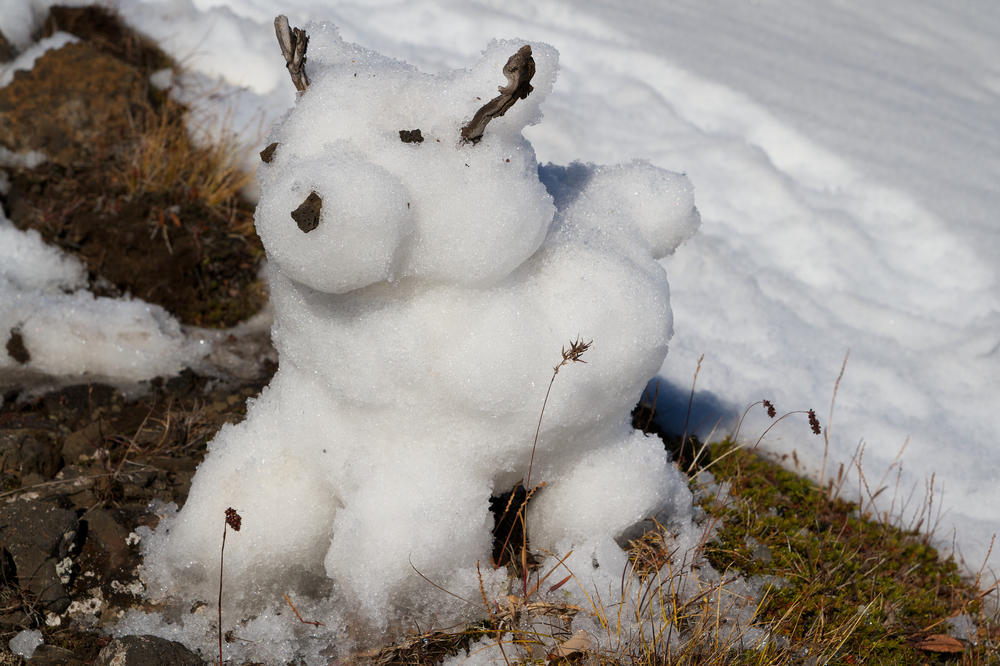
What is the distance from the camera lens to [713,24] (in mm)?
6996

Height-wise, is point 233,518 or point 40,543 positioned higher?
point 233,518

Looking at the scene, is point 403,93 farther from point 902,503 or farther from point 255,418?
point 902,503

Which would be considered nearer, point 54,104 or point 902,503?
point 902,503

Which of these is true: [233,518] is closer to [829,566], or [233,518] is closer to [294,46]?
[294,46]

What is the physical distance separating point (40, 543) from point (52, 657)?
1.30 feet

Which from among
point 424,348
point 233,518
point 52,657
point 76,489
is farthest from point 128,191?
point 424,348

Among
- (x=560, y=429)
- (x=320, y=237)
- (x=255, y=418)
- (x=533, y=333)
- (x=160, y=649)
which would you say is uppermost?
(x=320, y=237)

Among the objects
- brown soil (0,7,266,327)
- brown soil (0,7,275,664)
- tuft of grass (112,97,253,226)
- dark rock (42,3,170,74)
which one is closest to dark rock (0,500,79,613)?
brown soil (0,7,275,664)

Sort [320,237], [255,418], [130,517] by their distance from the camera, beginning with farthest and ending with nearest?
[130,517]
[255,418]
[320,237]

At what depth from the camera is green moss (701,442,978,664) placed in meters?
2.55

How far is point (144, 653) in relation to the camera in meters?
2.09

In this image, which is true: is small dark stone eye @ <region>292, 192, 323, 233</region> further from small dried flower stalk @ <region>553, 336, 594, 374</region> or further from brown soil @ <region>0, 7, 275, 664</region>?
brown soil @ <region>0, 7, 275, 664</region>

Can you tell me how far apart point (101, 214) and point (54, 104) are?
1.01m

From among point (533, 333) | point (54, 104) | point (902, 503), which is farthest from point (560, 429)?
point (54, 104)
